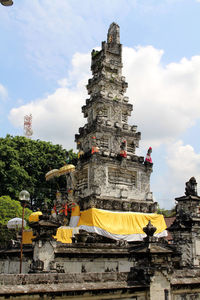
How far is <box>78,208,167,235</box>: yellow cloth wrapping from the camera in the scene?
25.5m

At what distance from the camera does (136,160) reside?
31266 mm

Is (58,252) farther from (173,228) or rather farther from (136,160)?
(136,160)

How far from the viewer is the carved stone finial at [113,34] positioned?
1448 inches

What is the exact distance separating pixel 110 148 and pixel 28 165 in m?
16.9

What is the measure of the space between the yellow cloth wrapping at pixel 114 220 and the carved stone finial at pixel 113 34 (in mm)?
20599

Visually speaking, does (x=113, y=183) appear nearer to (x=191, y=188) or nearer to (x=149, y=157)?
(x=149, y=157)

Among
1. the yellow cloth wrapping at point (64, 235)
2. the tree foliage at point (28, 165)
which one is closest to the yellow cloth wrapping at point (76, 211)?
the yellow cloth wrapping at point (64, 235)

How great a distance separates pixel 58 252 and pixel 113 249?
4.50m

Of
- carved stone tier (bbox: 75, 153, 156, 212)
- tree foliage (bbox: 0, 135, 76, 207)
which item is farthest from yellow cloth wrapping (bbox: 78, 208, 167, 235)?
tree foliage (bbox: 0, 135, 76, 207)

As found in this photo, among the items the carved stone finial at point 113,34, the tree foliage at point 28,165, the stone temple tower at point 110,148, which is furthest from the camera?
the tree foliage at point 28,165

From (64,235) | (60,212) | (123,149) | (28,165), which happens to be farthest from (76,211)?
(28,165)

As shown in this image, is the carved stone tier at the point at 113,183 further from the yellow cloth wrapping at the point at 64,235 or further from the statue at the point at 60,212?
the yellow cloth wrapping at the point at 64,235

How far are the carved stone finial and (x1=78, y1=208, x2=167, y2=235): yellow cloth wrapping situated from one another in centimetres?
2060

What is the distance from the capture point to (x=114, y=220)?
2634cm
